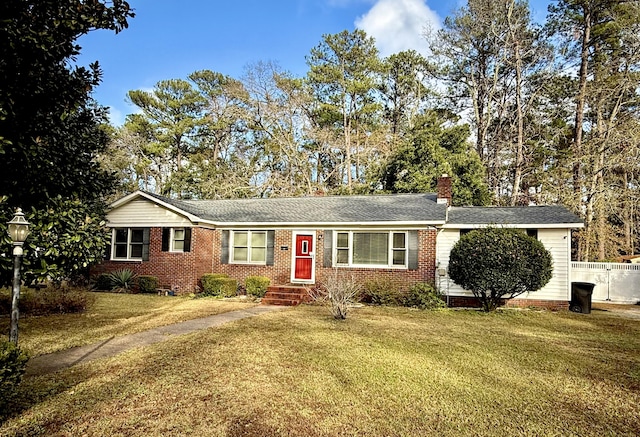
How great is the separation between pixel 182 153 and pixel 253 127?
285 inches

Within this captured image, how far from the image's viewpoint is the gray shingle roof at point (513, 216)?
12.5 meters

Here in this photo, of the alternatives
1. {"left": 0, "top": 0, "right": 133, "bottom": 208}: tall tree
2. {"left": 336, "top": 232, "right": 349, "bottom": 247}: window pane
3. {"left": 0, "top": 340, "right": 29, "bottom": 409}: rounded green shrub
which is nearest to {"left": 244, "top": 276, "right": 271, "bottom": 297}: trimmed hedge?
{"left": 336, "top": 232, "right": 349, "bottom": 247}: window pane

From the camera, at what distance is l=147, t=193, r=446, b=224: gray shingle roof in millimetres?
13781

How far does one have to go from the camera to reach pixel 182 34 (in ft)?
51.5

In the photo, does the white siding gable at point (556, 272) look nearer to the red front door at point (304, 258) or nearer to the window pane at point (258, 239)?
the red front door at point (304, 258)

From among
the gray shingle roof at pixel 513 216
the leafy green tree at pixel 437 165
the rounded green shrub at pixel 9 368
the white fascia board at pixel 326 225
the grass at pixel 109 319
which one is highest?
the leafy green tree at pixel 437 165

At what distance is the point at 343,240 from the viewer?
559 inches

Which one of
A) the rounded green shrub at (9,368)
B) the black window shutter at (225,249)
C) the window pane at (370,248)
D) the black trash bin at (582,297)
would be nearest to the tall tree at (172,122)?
the black window shutter at (225,249)

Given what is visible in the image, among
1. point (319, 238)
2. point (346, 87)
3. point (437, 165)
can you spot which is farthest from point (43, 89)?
point (346, 87)

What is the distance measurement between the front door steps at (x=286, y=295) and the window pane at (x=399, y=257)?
10.8 ft

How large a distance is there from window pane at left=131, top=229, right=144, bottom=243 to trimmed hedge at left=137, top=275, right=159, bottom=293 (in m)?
1.75

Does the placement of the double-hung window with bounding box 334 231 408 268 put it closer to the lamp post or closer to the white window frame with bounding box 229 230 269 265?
the white window frame with bounding box 229 230 269 265

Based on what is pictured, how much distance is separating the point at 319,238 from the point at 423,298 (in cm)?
442

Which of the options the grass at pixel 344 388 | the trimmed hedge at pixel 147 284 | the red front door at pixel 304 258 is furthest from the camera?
the trimmed hedge at pixel 147 284
